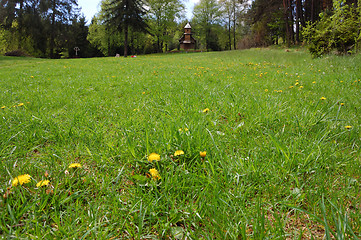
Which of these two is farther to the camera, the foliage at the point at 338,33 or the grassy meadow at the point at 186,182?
the foliage at the point at 338,33

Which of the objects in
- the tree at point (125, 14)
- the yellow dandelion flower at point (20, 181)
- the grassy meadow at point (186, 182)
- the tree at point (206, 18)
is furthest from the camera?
the tree at point (206, 18)

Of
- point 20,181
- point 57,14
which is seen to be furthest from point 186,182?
point 57,14

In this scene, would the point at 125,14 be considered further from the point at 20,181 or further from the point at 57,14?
the point at 20,181

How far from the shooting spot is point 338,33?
898 cm

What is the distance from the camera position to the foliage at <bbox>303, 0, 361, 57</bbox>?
8602 mm

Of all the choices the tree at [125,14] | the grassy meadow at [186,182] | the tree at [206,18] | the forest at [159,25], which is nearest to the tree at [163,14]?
the forest at [159,25]

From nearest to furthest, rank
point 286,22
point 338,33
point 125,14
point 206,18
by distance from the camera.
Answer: point 338,33, point 286,22, point 125,14, point 206,18

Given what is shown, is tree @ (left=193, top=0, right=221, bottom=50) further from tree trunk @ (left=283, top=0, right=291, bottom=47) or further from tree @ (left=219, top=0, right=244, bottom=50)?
tree trunk @ (left=283, top=0, right=291, bottom=47)

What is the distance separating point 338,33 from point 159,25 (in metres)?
39.8

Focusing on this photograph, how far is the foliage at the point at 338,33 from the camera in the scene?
8.60m

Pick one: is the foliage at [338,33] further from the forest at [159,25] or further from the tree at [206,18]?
the tree at [206,18]

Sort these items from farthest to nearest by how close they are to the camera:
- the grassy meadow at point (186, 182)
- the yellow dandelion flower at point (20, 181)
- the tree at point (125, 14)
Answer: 1. the tree at point (125, 14)
2. the yellow dandelion flower at point (20, 181)
3. the grassy meadow at point (186, 182)

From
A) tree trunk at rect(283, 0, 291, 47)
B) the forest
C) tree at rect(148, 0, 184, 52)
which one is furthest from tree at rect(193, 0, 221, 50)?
tree trunk at rect(283, 0, 291, 47)

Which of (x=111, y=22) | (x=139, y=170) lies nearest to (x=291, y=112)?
(x=139, y=170)
